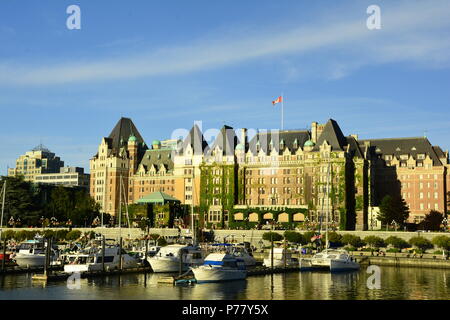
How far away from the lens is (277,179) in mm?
155000

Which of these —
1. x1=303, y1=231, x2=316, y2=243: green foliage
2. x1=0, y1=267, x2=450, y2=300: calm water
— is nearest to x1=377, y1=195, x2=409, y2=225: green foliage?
x1=303, y1=231, x2=316, y2=243: green foliage

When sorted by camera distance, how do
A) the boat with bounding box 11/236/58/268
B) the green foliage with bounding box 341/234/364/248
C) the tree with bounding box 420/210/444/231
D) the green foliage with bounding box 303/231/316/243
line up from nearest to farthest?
the boat with bounding box 11/236/58/268, the green foliage with bounding box 341/234/364/248, the green foliage with bounding box 303/231/316/243, the tree with bounding box 420/210/444/231

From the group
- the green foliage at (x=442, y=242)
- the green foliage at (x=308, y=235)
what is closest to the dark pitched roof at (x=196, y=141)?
the green foliage at (x=308, y=235)

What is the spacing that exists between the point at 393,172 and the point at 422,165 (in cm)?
783

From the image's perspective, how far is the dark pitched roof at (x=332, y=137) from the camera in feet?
475

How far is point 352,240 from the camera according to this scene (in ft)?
383

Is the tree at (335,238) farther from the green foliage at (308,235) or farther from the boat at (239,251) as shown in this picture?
the boat at (239,251)

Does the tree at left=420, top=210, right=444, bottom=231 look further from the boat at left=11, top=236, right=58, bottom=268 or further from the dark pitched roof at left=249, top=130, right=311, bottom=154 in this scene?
the boat at left=11, top=236, right=58, bottom=268

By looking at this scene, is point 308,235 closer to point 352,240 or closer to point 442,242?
point 352,240

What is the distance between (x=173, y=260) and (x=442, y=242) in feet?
171

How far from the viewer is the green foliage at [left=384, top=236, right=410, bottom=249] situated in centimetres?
11250

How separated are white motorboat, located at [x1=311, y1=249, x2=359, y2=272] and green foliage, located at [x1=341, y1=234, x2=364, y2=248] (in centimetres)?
2541

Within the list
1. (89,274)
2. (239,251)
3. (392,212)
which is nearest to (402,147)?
(392,212)

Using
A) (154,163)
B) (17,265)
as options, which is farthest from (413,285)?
(154,163)
